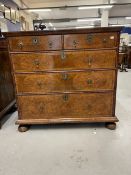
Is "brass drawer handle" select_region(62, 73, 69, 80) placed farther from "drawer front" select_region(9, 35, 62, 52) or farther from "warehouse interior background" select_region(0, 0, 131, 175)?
"warehouse interior background" select_region(0, 0, 131, 175)

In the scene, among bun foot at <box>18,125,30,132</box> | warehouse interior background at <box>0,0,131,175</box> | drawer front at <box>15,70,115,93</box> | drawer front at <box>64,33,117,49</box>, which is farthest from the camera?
bun foot at <box>18,125,30,132</box>

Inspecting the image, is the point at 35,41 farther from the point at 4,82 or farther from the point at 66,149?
the point at 66,149

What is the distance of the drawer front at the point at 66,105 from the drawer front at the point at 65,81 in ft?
0.28

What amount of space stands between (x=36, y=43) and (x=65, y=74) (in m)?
0.47

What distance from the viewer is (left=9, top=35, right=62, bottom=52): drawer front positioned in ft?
6.07

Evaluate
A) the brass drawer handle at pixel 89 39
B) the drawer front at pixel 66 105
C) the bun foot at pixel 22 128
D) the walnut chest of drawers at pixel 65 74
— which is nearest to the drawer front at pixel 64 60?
the walnut chest of drawers at pixel 65 74

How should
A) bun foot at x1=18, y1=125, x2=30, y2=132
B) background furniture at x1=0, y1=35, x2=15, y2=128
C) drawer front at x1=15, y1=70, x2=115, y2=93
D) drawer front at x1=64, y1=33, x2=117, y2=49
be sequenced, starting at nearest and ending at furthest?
drawer front at x1=64, y1=33, x2=117, y2=49
drawer front at x1=15, y1=70, x2=115, y2=93
bun foot at x1=18, y1=125, x2=30, y2=132
background furniture at x1=0, y1=35, x2=15, y2=128

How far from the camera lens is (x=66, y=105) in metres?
2.05

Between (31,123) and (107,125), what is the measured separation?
94 cm

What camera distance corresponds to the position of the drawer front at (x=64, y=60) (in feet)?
6.18

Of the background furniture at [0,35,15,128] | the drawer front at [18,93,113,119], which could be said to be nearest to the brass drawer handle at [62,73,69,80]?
the drawer front at [18,93,113,119]

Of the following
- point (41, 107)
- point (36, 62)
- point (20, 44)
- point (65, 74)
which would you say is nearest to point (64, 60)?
point (65, 74)

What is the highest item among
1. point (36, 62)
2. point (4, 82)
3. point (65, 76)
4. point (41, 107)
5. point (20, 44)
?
point (20, 44)

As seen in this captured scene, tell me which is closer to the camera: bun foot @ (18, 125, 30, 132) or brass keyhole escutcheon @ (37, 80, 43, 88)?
brass keyhole escutcheon @ (37, 80, 43, 88)
